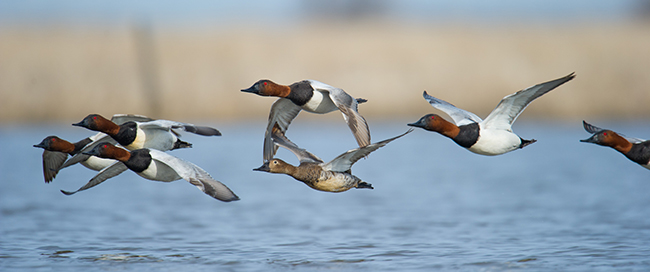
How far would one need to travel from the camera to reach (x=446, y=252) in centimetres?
1096

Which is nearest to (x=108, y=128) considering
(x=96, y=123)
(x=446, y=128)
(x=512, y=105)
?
(x=96, y=123)

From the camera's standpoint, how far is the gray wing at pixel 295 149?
380 inches

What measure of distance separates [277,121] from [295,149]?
0.69 metres

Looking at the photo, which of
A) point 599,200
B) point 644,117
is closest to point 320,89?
point 599,200

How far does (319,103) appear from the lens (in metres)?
9.29

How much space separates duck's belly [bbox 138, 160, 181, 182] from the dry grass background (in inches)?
910

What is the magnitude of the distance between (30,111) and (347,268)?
28.7 metres

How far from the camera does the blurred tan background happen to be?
3338 cm

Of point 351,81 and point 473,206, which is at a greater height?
point 351,81

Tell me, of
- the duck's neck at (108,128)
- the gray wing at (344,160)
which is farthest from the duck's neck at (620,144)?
the duck's neck at (108,128)

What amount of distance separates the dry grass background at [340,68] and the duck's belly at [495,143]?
22.7 meters

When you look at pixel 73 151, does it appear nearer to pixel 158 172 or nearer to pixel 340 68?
pixel 158 172

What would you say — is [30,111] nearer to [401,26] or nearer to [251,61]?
[251,61]

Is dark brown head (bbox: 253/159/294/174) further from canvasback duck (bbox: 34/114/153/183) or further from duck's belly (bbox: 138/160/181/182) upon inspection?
canvasback duck (bbox: 34/114/153/183)
